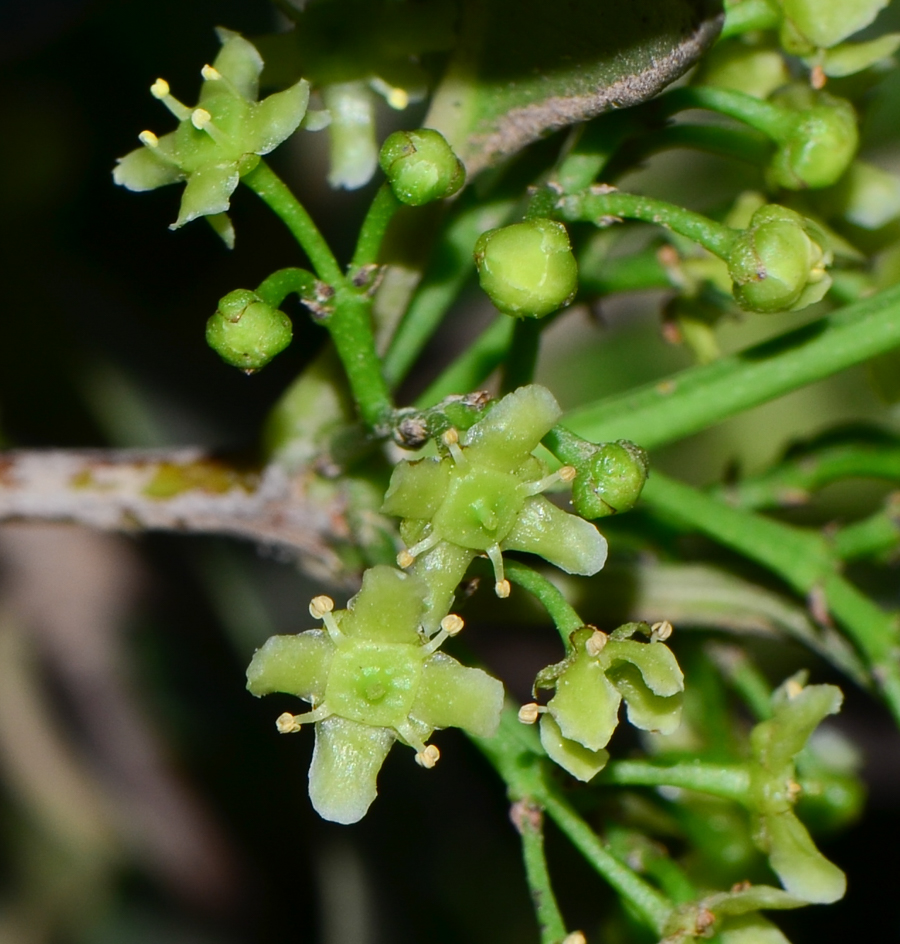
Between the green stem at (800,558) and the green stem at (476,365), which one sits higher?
the green stem at (476,365)

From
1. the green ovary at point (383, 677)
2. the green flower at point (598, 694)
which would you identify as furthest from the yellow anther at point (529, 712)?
the green ovary at point (383, 677)

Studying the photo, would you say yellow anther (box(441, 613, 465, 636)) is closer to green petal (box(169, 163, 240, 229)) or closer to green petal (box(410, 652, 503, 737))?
green petal (box(410, 652, 503, 737))

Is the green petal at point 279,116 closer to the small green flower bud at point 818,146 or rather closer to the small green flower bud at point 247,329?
the small green flower bud at point 247,329

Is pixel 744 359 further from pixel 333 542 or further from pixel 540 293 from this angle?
pixel 333 542

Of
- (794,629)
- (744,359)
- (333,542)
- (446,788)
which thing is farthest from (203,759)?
(744,359)

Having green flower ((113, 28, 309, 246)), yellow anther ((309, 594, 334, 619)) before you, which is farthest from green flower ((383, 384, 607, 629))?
green flower ((113, 28, 309, 246))

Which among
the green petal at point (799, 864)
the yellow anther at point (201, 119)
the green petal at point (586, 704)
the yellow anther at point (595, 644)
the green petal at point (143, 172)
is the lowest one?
the green petal at point (799, 864)
